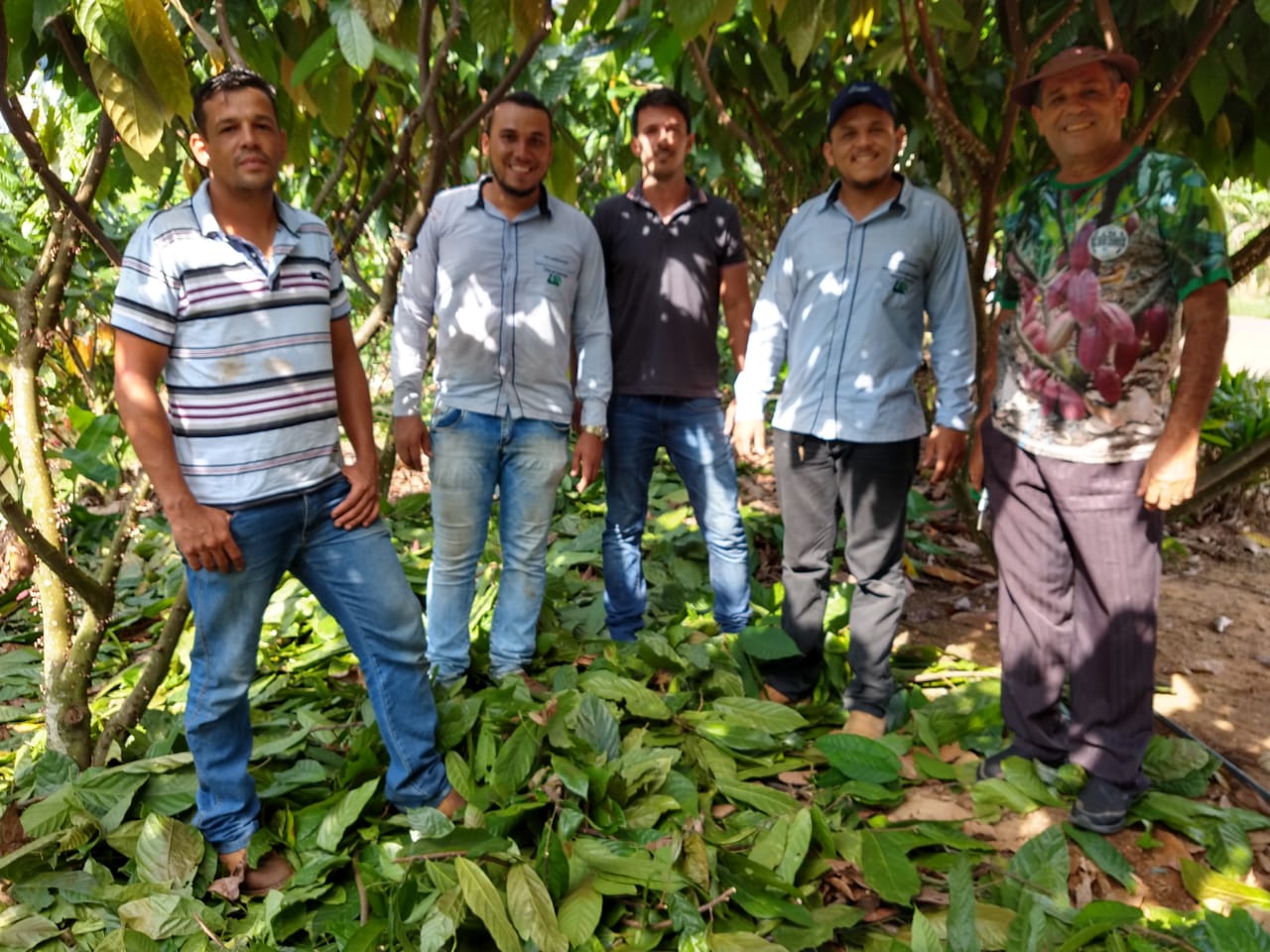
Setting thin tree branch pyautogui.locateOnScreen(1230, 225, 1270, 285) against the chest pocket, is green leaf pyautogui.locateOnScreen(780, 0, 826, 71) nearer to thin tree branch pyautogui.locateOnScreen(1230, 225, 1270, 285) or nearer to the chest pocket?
the chest pocket

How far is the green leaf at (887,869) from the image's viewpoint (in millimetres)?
1911

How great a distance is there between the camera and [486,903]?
177 centimetres

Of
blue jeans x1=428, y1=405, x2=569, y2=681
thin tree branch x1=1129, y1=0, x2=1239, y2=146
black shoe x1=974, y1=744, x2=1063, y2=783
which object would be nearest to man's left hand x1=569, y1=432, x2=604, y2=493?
blue jeans x1=428, y1=405, x2=569, y2=681

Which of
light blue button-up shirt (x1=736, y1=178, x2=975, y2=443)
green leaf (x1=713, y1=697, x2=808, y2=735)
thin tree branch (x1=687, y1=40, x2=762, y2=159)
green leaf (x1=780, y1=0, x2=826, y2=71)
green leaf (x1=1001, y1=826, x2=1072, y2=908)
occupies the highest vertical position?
thin tree branch (x1=687, y1=40, x2=762, y2=159)

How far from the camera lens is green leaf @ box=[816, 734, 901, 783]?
232 centimetres

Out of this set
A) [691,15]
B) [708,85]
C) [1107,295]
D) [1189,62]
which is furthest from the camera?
[708,85]

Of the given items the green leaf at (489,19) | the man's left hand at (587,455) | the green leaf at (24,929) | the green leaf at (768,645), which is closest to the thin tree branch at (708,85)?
the green leaf at (489,19)

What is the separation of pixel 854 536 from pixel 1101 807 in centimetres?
85

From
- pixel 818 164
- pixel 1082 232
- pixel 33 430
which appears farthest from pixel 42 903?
pixel 818 164

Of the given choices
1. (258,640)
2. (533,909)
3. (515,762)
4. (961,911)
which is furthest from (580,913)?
(258,640)

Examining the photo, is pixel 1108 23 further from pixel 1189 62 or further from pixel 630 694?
pixel 630 694

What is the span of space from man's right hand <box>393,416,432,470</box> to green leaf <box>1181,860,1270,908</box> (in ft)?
6.82

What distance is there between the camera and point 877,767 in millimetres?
2338

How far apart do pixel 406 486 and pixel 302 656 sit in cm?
261
